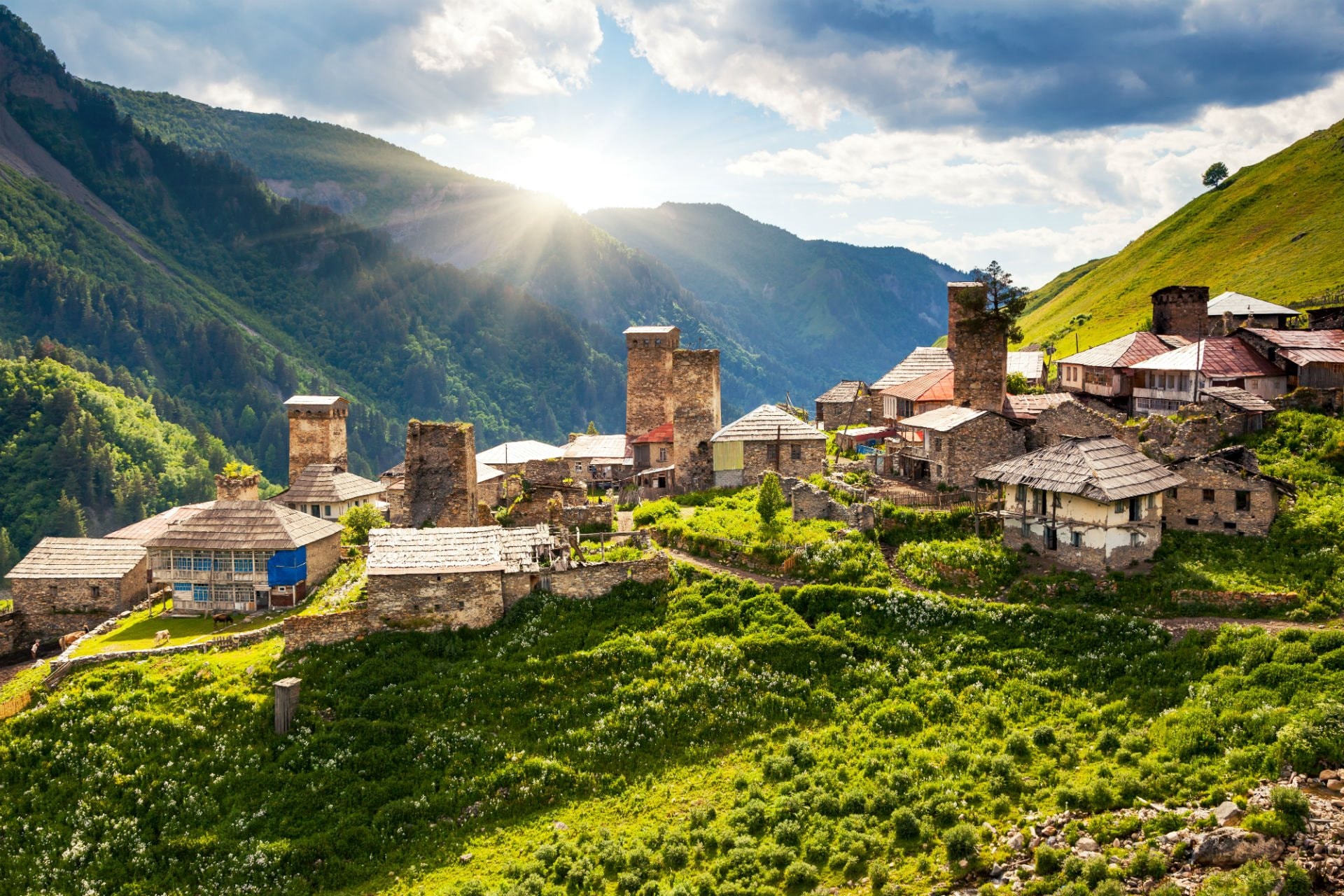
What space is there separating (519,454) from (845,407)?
21.7 meters

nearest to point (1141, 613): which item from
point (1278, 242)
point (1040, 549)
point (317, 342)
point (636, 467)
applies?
point (1040, 549)

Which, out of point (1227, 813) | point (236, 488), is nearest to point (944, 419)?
point (1227, 813)

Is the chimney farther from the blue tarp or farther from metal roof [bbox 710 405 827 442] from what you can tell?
metal roof [bbox 710 405 827 442]

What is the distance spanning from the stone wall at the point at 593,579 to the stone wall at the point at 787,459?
39.0 feet

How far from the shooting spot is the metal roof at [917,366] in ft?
168

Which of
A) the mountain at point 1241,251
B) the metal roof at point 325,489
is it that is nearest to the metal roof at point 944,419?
the metal roof at point 325,489

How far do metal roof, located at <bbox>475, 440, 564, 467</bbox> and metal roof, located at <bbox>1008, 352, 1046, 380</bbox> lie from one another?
28212 millimetres

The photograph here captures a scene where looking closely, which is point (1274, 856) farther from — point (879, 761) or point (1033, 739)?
point (879, 761)

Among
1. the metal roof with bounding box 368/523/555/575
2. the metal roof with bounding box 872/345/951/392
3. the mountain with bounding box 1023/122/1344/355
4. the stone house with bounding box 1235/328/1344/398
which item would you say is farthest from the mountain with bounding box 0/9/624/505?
the stone house with bounding box 1235/328/1344/398

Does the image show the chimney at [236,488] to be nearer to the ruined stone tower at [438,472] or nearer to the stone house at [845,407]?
the ruined stone tower at [438,472]

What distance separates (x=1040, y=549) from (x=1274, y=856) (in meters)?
13.7

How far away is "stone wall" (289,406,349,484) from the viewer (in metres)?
60.3

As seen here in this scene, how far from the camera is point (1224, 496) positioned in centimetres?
2884

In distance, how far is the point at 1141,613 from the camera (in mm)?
25141
